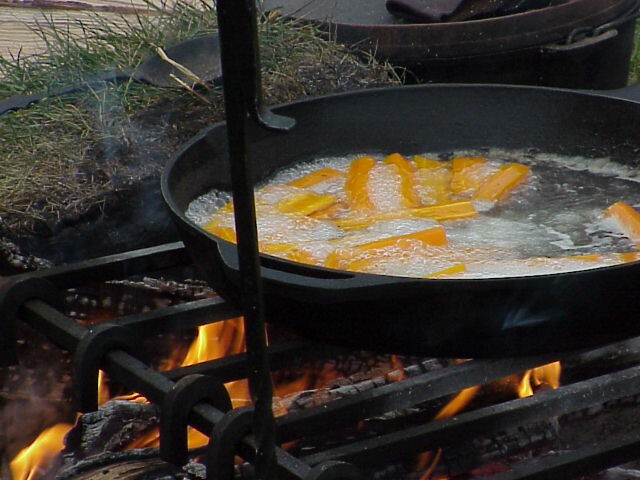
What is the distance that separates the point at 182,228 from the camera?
1615mm

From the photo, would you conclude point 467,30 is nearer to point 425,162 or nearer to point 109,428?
point 425,162

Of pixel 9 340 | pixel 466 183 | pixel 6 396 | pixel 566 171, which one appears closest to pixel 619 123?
pixel 566 171

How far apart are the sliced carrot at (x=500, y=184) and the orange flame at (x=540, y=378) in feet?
1.38

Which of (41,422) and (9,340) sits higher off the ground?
(9,340)

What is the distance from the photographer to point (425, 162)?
227cm

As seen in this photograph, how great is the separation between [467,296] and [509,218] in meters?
0.65

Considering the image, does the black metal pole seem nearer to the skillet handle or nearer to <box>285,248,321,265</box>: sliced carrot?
<box>285,248,321,265</box>: sliced carrot

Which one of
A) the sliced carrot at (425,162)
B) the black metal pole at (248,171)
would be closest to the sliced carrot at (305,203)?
the sliced carrot at (425,162)

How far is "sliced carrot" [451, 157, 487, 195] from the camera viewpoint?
2137 millimetres

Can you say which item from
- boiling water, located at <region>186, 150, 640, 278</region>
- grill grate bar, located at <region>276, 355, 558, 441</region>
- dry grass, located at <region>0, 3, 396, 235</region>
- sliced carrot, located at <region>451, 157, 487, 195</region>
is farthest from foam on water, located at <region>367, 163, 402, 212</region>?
dry grass, located at <region>0, 3, 396, 235</region>

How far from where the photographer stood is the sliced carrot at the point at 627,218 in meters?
1.87

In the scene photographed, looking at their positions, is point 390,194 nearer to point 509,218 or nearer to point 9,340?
point 509,218

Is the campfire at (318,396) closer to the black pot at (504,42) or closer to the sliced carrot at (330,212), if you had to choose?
the sliced carrot at (330,212)

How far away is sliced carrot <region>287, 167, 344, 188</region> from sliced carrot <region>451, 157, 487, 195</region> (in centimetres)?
26
